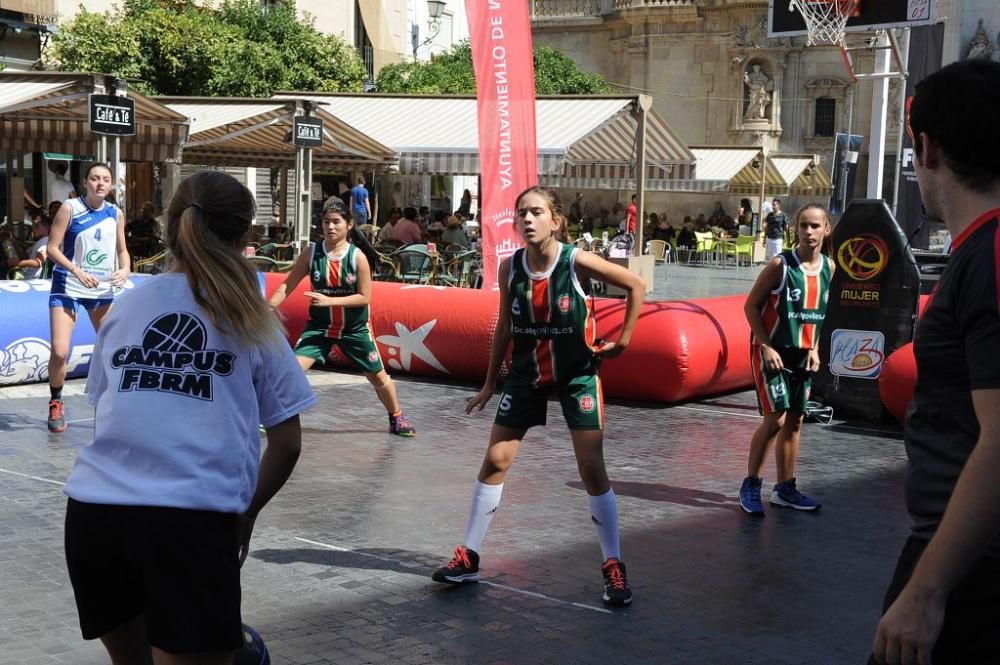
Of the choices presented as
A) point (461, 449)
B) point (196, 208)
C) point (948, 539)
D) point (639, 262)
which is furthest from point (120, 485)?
point (639, 262)

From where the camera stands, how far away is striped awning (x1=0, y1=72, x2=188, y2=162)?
45.9 ft

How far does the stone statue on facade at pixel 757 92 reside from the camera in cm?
5006

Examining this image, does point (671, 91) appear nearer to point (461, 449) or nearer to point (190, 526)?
point (461, 449)

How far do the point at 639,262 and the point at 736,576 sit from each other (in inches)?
567

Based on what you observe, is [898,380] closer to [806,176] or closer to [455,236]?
[455,236]

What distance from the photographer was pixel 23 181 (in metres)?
25.5

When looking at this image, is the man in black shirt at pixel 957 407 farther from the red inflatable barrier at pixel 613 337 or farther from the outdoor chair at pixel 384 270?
the outdoor chair at pixel 384 270

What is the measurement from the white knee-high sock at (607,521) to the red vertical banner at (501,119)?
6.32m

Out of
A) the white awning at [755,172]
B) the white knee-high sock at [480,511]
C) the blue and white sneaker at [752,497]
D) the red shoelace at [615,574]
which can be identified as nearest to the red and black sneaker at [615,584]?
the red shoelace at [615,574]

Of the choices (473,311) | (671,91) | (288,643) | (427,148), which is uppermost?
(671,91)

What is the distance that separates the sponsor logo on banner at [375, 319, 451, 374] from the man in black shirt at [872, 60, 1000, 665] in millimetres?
9168

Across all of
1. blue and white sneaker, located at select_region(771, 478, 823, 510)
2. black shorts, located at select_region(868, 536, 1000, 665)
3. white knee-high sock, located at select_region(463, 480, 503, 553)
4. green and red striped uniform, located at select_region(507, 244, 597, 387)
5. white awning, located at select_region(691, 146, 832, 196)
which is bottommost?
blue and white sneaker, located at select_region(771, 478, 823, 510)

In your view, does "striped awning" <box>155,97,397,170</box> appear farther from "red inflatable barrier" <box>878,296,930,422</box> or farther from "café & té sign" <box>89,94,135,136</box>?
"red inflatable barrier" <box>878,296,930,422</box>

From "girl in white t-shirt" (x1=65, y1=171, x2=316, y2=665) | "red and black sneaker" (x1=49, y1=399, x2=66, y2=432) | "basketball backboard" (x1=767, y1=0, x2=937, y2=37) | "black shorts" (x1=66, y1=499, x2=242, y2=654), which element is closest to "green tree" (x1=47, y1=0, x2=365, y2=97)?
"basketball backboard" (x1=767, y1=0, x2=937, y2=37)
